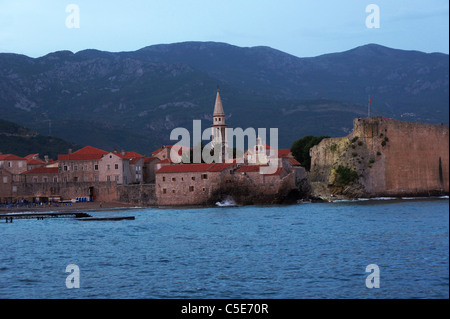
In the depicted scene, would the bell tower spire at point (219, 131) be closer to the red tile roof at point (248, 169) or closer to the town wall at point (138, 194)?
the town wall at point (138, 194)

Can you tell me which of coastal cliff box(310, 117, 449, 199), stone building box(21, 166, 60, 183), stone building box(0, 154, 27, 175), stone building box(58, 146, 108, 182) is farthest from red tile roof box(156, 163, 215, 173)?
stone building box(0, 154, 27, 175)

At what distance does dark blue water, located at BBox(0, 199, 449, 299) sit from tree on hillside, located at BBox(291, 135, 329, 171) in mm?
45705

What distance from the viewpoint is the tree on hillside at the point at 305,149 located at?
10864cm

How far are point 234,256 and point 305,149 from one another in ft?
244

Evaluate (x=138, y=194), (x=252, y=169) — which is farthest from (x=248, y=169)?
(x=138, y=194)

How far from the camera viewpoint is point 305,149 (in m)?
110

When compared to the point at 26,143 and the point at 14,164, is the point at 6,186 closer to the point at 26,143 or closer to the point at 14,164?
the point at 14,164

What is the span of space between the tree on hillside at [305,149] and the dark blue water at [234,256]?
150 ft

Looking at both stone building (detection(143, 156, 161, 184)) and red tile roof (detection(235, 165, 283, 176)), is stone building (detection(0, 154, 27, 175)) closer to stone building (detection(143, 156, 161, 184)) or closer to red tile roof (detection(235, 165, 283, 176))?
stone building (detection(143, 156, 161, 184))

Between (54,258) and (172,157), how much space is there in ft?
204

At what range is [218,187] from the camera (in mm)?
80812

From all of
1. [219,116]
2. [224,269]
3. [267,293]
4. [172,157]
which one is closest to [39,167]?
[172,157]

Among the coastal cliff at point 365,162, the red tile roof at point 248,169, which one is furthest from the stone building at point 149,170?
the coastal cliff at point 365,162

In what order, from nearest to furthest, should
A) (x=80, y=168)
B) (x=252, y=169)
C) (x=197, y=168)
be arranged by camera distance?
(x=252, y=169) < (x=197, y=168) < (x=80, y=168)
